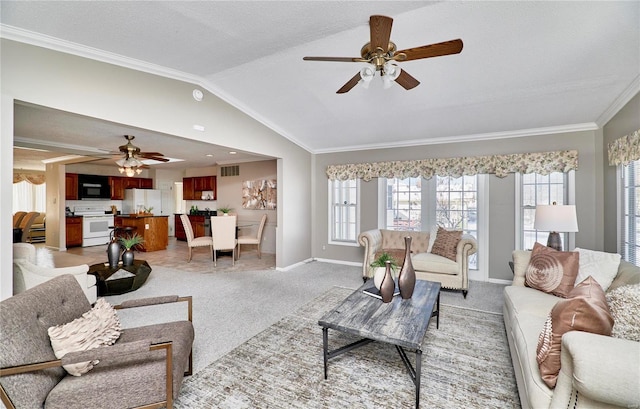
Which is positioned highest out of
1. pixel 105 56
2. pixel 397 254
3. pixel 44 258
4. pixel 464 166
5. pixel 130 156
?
pixel 105 56

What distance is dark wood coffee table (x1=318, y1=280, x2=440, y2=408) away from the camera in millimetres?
1769

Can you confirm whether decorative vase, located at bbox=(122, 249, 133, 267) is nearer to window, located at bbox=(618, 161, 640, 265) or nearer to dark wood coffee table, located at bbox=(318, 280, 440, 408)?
dark wood coffee table, located at bbox=(318, 280, 440, 408)

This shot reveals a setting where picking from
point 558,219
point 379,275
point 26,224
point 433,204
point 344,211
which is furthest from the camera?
point 26,224

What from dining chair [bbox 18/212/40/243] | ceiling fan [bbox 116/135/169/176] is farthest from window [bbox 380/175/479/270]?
dining chair [bbox 18/212/40/243]

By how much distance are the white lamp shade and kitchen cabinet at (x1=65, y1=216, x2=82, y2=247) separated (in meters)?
10.4

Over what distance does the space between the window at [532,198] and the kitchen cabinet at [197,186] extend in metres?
7.57

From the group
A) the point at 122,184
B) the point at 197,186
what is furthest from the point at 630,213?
the point at 122,184

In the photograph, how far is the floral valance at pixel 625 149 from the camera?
8.68 feet

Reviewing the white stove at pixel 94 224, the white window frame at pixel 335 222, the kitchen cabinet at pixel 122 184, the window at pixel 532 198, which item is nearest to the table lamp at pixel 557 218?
the window at pixel 532 198

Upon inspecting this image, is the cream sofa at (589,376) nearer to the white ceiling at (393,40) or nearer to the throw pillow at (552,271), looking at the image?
the throw pillow at (552,271)

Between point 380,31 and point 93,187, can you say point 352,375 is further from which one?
point 93,187

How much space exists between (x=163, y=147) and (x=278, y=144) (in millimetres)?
2187

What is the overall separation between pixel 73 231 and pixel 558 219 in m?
10.6

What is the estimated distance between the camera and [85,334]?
1535 mm
